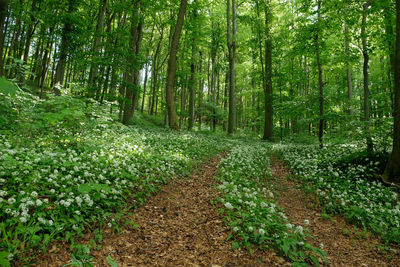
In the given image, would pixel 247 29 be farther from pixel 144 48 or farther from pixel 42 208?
pixel 42 208

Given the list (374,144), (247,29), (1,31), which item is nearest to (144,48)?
(247,29)

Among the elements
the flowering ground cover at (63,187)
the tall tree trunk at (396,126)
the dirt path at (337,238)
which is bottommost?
the dirt path at (337,238)

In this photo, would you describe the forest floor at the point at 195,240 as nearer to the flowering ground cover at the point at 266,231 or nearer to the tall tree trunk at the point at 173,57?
the flowering ground cover at the point at 266,231

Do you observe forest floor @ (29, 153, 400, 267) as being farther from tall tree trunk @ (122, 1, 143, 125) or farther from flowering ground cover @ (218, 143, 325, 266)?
tall tree trunk @ (122, 1, 143, 125)

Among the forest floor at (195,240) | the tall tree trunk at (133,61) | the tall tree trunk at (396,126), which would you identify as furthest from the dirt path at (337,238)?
the tall tree trunk at (133,61)

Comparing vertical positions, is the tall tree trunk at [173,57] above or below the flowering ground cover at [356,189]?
above

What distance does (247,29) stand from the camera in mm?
26094

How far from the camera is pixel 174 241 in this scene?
3.80 meters

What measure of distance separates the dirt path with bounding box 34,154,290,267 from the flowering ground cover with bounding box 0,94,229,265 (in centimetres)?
32

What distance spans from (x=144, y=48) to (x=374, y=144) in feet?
97.5

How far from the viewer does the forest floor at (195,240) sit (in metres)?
3.26

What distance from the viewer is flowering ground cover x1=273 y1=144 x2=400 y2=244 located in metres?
4.95

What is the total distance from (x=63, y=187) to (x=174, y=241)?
217 centimetres

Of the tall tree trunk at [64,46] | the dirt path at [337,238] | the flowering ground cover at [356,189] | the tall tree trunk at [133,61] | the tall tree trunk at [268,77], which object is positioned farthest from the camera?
the tall tree trunk at [268,77]
